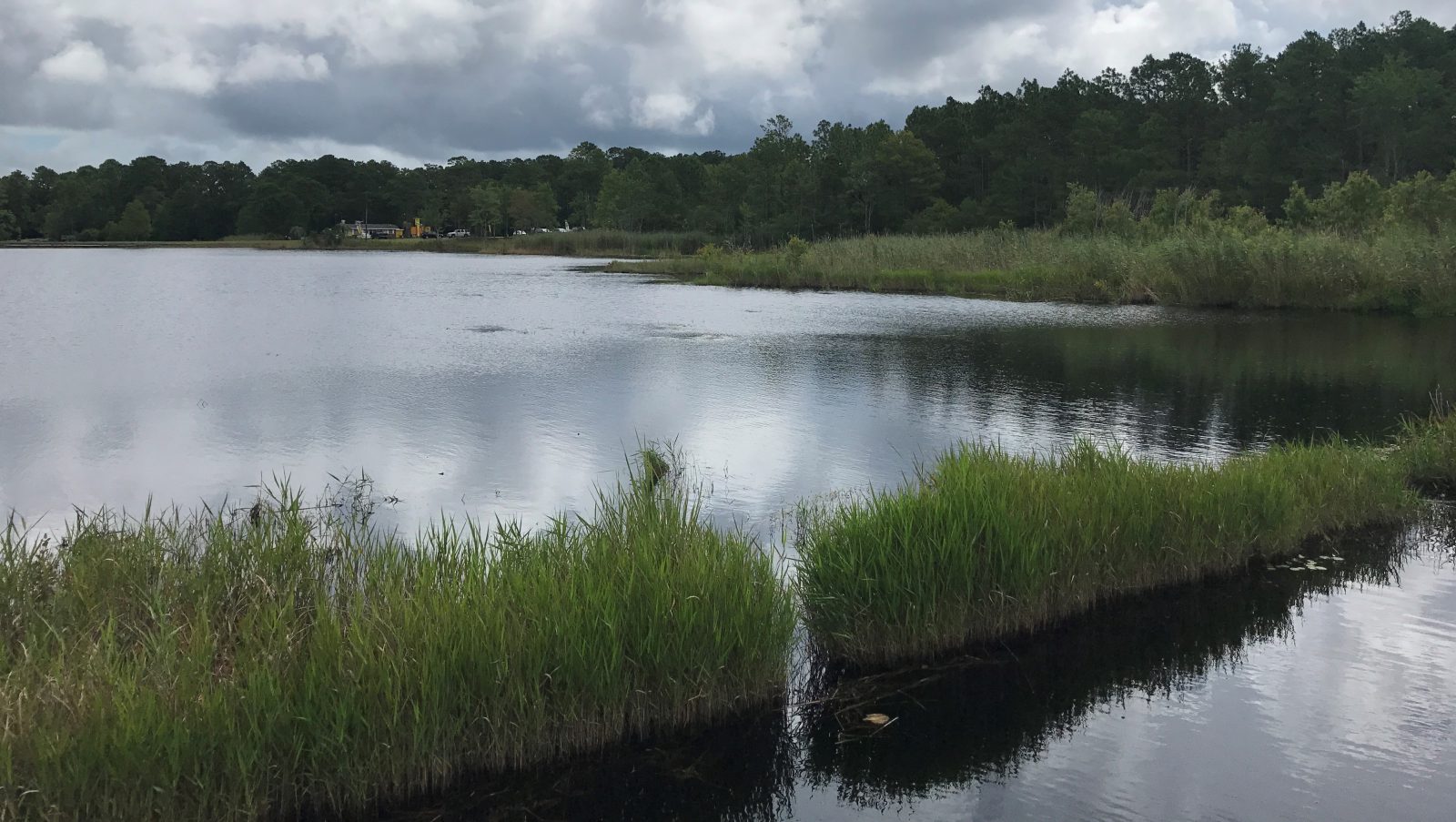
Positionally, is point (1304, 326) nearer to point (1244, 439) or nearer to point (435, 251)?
point (1244, 439)

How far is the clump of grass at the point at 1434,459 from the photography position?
1014 cm

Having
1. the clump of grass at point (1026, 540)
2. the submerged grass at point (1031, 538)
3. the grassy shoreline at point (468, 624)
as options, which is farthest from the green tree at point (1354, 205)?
the grassy shoreline at point (468, 624)

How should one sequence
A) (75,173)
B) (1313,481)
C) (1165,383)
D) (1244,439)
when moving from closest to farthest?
(1313,481) → (1244,439) → (1165,383) → (75,173)

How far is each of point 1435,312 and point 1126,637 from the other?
88.2ft

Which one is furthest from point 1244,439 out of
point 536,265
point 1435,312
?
point 536,265

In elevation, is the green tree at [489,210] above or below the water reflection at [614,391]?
above

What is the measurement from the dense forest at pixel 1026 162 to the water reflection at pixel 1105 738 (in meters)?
44.7

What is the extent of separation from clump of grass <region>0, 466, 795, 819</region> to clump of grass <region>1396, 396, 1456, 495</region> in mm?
7793

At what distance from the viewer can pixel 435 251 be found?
98.8 metres

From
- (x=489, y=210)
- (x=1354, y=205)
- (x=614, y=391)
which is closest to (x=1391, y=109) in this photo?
(x=1354, y=205)

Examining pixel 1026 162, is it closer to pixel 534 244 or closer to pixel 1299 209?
pixel 1299 209

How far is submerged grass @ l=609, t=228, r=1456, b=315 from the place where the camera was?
95.9 feet

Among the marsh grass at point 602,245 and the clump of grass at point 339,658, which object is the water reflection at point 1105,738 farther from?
the marsh grass at point 602,245

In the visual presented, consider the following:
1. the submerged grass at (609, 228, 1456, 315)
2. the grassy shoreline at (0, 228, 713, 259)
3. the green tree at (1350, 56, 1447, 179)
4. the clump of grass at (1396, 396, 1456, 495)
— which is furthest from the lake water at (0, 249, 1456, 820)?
the grassy shoreline at (0, 228, 713, 259)
